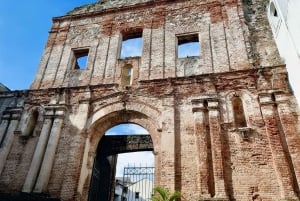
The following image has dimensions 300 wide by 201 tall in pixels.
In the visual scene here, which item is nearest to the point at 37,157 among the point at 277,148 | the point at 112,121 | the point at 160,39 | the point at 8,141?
the point at 8,141

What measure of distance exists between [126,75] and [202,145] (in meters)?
3.88

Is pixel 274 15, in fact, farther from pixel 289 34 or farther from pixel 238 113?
pixel 238 113

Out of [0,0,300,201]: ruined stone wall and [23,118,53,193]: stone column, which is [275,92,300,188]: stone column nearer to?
[0,0,300,201]: ruined stone wall

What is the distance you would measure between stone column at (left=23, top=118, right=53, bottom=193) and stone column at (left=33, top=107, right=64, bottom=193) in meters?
0.17

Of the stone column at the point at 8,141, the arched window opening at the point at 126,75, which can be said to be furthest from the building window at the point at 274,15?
the stone column at the point at 8,141

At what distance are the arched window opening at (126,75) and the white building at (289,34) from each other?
4.77 m

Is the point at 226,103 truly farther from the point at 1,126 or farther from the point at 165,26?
the point at 1,126

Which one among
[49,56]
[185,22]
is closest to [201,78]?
[185,22]

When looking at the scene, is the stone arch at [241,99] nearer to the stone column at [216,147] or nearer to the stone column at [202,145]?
the stone column at [216,147]

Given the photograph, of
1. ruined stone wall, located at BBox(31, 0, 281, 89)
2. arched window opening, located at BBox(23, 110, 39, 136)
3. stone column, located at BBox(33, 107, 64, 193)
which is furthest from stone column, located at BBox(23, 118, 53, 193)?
ruined stone wall, located at BBox(31, 0, 281, 89)

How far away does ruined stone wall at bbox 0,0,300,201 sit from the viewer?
6812mm

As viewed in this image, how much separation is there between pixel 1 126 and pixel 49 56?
10.5 feet

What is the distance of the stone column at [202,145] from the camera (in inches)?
259

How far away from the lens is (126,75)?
9586 millimetres
